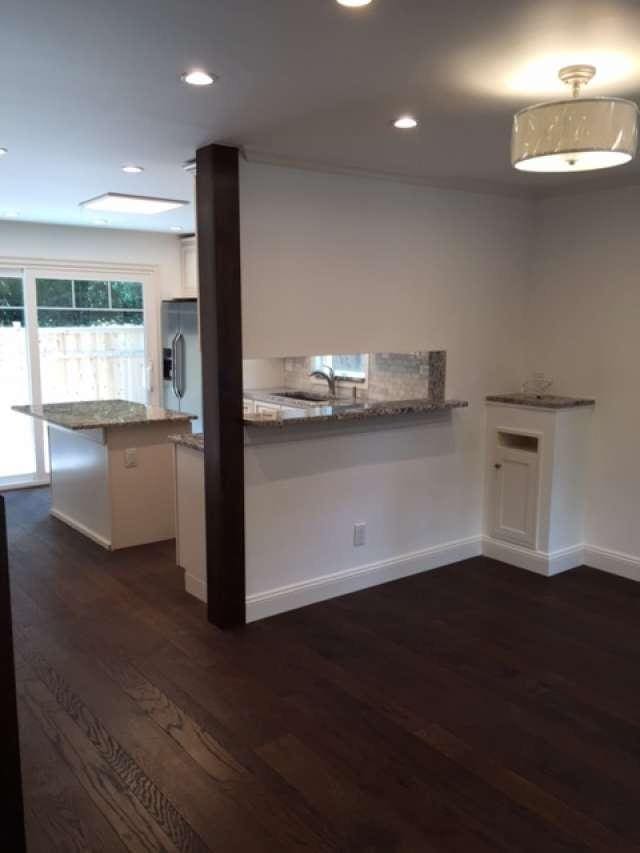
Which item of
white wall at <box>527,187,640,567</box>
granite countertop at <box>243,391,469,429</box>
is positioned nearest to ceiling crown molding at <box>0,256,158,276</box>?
granite countertop at <box>243,391,469,429</box>

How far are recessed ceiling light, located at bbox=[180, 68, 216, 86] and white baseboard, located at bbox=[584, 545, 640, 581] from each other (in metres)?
3.60

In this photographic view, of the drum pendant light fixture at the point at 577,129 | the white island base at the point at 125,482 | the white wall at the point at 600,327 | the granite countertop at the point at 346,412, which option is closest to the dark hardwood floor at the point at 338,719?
the white wall at the point at 600,327

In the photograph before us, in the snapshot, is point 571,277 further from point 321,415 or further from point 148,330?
point 148,330

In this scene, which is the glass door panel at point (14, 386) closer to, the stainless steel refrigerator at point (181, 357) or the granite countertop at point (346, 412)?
the stainless steel refrigerator at point (181, 357)

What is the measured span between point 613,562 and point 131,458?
127 inches

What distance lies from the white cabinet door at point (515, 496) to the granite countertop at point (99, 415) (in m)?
2.15

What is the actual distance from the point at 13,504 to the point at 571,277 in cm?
478

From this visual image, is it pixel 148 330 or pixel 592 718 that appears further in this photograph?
pixel 148 330

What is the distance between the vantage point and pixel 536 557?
4.38 meters

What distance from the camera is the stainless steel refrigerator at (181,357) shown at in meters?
6.70

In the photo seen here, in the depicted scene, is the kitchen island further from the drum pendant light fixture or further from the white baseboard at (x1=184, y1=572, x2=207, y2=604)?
the drum pendant light fixture

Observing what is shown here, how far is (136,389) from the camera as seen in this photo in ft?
23.7

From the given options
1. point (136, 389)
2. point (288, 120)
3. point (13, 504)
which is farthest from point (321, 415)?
point (136, 389)

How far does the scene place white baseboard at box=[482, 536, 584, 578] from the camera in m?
4.35
